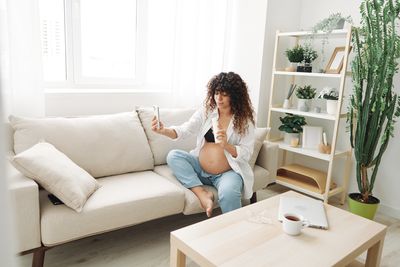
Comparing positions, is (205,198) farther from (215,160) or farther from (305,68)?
A: (305,68)

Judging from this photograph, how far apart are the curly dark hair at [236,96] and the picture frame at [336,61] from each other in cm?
93

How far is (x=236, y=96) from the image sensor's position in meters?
2.11

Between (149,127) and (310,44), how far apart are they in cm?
164

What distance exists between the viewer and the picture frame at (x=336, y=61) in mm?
2577

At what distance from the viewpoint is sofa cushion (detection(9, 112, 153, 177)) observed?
5.94ft

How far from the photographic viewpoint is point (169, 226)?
2.16m

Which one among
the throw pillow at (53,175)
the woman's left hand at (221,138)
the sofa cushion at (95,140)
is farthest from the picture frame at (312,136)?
the throw pillow at (53,175)

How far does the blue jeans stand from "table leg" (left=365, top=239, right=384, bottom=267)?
707 mm

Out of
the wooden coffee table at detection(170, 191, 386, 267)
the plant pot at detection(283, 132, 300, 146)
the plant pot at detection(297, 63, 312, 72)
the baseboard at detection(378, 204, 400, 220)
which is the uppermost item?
the plant pot at detection(297, 63, 312, 72)

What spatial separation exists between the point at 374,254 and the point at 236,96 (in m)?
1.16

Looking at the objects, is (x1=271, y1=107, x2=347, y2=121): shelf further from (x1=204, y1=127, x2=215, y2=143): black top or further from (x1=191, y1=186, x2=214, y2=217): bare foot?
(x1=191, y1=186, x2=214, y2=217): bare foot

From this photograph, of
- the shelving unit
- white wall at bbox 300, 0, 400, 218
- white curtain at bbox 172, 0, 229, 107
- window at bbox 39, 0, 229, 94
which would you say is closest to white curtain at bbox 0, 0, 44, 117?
window at bbox 39, 0, 229, 94

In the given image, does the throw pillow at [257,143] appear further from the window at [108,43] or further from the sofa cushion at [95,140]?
the window at [108,43]

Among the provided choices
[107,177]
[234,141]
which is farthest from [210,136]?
[107,177]
